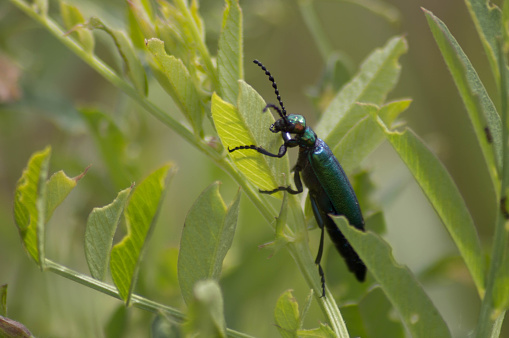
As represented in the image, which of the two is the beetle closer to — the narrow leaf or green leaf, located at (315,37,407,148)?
green leaf, located at (315,37,407,148)

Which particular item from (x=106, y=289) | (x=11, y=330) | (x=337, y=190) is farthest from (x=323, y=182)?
(x=11, y=330)

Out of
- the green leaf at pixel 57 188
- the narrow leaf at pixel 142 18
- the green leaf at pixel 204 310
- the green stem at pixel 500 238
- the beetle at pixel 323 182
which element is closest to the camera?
the green leaf at pixel 204 310

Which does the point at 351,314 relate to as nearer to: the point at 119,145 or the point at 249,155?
the point at 249,155

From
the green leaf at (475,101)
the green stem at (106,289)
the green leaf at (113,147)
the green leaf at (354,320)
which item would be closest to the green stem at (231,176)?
the green stem at (106,289)

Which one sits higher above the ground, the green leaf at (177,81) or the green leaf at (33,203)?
the green leaf at (177,81)

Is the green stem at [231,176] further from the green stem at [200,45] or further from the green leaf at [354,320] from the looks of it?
the green leaf at [354,320]

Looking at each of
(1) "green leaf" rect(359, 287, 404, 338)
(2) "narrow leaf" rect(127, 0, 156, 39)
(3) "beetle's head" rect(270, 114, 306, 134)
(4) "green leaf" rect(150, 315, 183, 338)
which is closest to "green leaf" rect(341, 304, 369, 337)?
(1) "green leaf" rect(359, 287, 404, 338)

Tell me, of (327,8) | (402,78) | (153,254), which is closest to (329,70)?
(153,254)
